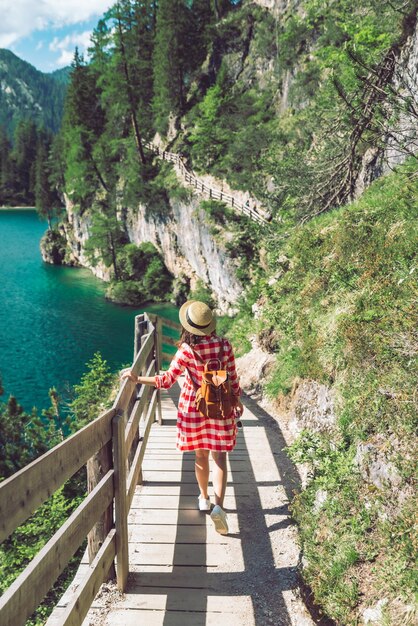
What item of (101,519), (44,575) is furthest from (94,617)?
→ (44,575)

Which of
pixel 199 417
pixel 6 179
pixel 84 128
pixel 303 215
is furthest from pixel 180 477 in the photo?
pixel 6 179

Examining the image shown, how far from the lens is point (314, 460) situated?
4.61m

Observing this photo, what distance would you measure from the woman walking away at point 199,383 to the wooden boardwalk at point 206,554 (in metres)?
0.32

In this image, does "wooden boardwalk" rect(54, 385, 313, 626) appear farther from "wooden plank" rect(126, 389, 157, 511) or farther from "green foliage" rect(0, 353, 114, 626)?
"green foliage" rect(0, 353, 114, 626)

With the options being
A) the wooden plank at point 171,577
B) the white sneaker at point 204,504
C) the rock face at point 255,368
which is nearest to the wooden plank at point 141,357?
the white sneaker at point 204,504

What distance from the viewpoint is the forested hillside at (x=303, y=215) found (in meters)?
3.67

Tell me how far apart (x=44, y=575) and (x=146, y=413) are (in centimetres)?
353

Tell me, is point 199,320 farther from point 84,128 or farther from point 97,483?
point 84,128

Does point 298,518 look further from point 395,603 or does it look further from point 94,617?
point 94,617

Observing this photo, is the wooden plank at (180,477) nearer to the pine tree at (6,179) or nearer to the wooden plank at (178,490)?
the wooden plank at (178,490)

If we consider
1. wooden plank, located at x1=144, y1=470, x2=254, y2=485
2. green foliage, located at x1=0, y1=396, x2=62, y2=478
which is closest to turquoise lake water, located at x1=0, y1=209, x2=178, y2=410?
green foliage, located at x1=0, y1=396, x2=62, y2=478

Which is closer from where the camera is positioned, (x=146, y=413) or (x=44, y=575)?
(x=44, y=575)

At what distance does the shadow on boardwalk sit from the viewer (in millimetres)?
3303

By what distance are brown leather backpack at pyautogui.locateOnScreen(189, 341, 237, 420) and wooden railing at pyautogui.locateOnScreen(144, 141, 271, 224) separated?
21185 mm
